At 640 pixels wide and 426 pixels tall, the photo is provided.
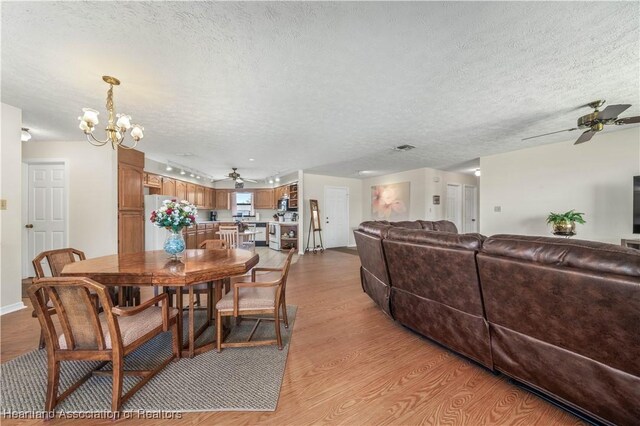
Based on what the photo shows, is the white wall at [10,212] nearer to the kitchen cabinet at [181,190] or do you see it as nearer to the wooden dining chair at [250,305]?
the wooden dining chair at [250,305]

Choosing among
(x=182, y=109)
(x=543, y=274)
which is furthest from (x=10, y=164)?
(x=543, y=274)

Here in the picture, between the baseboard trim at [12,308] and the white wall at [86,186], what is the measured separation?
1.25m

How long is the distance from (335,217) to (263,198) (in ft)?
8.50

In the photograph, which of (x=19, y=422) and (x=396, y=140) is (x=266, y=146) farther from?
(x=19, y=422)

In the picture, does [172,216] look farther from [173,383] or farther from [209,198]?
[209,198]

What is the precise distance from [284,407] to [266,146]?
3.81 m

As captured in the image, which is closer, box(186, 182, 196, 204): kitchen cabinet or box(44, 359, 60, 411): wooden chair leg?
box(44, 359, 60, 411): wooden chair leg

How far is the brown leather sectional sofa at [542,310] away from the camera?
1.08m

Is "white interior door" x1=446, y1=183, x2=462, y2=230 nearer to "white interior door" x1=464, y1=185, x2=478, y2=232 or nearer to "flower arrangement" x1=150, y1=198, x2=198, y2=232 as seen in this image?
"white interior door" x1=464, y1=185, x2=478, y2=232

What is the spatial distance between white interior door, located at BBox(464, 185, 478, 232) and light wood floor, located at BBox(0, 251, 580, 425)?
6166mm

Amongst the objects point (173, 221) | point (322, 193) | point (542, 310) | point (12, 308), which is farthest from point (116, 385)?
point (322, 193)

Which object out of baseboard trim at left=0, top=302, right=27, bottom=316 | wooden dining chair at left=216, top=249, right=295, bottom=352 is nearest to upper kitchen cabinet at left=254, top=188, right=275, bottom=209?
baseboard trim at left=0, top=302, right=27, bottom=316

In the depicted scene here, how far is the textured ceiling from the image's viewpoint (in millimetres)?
1452

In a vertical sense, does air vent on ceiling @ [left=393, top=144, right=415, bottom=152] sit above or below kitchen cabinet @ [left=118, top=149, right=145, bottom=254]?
above
